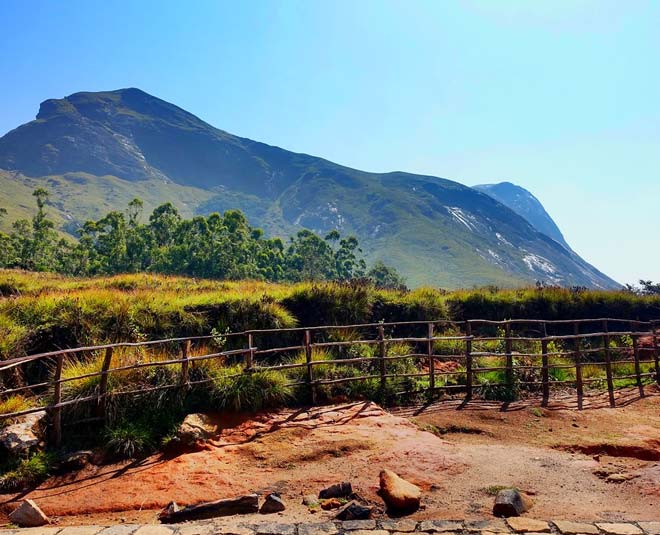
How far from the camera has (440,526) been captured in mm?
4828

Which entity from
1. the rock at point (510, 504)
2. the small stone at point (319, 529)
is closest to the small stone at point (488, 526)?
the rock at point (510, 504)

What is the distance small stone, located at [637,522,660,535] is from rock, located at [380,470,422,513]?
224 cm

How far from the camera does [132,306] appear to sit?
11.3 meters

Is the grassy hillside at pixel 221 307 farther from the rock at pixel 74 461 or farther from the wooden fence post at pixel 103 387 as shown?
→ the rock at pixel 74 461

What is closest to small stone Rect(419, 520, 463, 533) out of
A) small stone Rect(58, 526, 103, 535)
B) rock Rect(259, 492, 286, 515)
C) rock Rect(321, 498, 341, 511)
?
rock Rect(321, 498, 341, 511)

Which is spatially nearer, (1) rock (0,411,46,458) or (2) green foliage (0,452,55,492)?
(2) green foliage (0,452,55,492)

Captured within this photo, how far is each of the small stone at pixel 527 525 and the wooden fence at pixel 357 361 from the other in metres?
4.79

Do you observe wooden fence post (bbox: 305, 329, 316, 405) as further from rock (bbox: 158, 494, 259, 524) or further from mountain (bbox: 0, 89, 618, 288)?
mountain (bbox: 0, 89, 618, 288)

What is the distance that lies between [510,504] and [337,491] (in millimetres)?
1957

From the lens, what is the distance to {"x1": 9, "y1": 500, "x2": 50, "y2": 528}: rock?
5.27 meters

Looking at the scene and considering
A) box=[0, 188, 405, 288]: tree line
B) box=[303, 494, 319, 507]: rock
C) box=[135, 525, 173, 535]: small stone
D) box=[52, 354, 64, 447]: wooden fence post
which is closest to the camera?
box=[135, 525, 173, 535]: small stone

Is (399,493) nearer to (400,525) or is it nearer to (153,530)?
(400,525)

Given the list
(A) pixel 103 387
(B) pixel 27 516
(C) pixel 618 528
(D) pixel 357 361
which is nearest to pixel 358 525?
(C) pixel 618 528

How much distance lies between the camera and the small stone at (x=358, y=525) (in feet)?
→ 15.9
